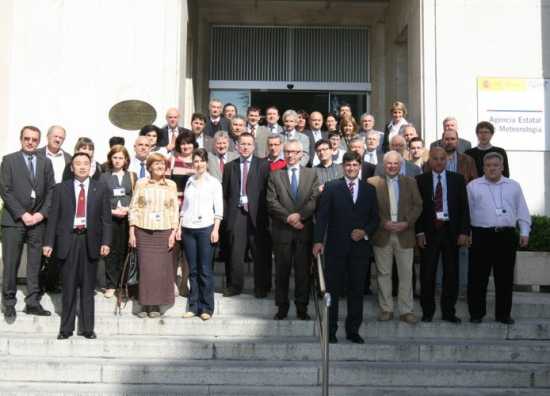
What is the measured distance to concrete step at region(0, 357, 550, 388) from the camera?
6324 mm

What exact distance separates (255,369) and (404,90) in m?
9.01

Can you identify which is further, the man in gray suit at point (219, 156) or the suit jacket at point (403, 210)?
the man in gray suit at point (219, 156)

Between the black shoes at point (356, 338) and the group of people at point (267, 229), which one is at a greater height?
the group of people at point (267, 229)

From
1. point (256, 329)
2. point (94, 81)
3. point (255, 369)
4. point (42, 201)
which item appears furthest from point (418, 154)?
point (94, 81)

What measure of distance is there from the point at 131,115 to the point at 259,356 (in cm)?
574

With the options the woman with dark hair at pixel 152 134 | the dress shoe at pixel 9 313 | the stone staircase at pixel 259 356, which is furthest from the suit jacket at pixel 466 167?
the dress shoe at pixel 9 313

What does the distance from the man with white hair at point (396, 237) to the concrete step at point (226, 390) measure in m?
1.11

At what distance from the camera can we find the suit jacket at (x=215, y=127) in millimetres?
10219

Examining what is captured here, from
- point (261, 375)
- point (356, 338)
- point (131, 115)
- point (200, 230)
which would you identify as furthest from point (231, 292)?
point (131, 115)

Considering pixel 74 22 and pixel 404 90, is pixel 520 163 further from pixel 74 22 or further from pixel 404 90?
pixel 74 22

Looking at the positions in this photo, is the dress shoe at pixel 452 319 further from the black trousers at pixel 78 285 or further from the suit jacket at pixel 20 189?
the suit jacket at pixel 20 189

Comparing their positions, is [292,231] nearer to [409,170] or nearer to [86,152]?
[409,170]

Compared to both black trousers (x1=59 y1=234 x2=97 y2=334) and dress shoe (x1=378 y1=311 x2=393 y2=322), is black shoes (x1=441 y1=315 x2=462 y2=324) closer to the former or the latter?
dress shoe (x1=378 y1=311 x2=393 y2=322)

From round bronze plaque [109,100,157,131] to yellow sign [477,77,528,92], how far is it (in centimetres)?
584
